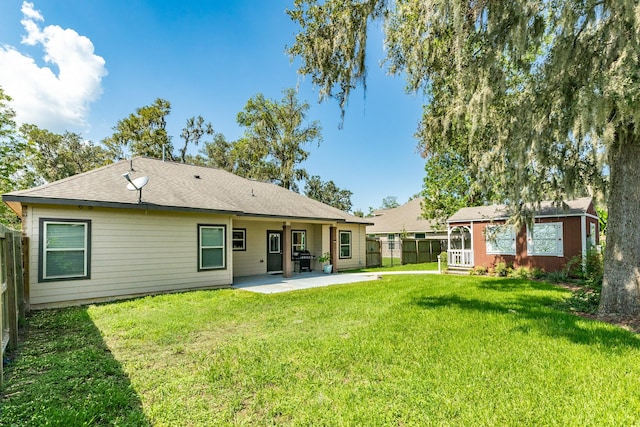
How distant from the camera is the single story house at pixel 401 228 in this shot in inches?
984

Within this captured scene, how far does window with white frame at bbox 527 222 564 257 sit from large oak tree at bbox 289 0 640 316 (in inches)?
213

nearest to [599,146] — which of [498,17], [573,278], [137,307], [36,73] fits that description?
[498,17]

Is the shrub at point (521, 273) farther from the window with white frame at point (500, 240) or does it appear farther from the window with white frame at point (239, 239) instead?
the window with white frame at point (239, 239)

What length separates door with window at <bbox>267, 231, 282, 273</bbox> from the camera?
41.6ft

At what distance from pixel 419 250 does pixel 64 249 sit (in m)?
17.5

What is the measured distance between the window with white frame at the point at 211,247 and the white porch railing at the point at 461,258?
9.90 metres

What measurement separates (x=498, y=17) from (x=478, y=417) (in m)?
5.86

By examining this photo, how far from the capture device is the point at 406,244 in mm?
18562

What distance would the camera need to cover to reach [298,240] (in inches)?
532

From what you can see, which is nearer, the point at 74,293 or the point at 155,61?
the point at 74,293

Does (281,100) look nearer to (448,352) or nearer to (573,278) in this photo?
(573,278)

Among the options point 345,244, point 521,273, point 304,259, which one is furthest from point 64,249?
point 521,273

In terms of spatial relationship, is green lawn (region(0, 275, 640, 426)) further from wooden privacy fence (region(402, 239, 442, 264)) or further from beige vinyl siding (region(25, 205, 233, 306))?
wooden privacy fence (region(402, 239, 442, 264))

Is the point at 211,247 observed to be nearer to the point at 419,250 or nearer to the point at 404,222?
the point at 419,250
